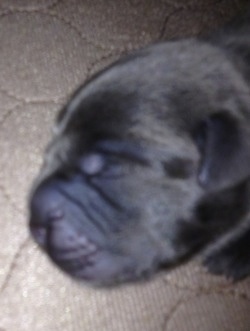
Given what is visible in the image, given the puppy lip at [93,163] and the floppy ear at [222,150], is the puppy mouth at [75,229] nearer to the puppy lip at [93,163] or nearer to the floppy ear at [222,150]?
the puppy lip at [93,163]

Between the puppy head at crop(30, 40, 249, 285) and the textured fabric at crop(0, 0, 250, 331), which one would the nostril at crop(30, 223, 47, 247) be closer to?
the puppy head at crop(30, 40, 249, 285)

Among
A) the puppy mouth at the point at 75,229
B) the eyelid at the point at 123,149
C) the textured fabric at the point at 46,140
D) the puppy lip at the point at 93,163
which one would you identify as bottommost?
the textured fabric at the point at 46,140

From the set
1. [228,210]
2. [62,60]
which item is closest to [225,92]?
[228,210]

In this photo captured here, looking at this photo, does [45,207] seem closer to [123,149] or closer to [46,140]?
A: [123,149]

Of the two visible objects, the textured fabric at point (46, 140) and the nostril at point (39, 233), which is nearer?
the nostril at point (39, 233)

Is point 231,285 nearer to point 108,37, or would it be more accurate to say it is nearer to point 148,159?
point 148,159

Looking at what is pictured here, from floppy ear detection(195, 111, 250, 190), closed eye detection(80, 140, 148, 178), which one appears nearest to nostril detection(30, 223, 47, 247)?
closed eye detection(80, 140, 148, 178)

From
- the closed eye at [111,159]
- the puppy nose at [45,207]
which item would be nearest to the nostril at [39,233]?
the puppy nose at [45,207]
